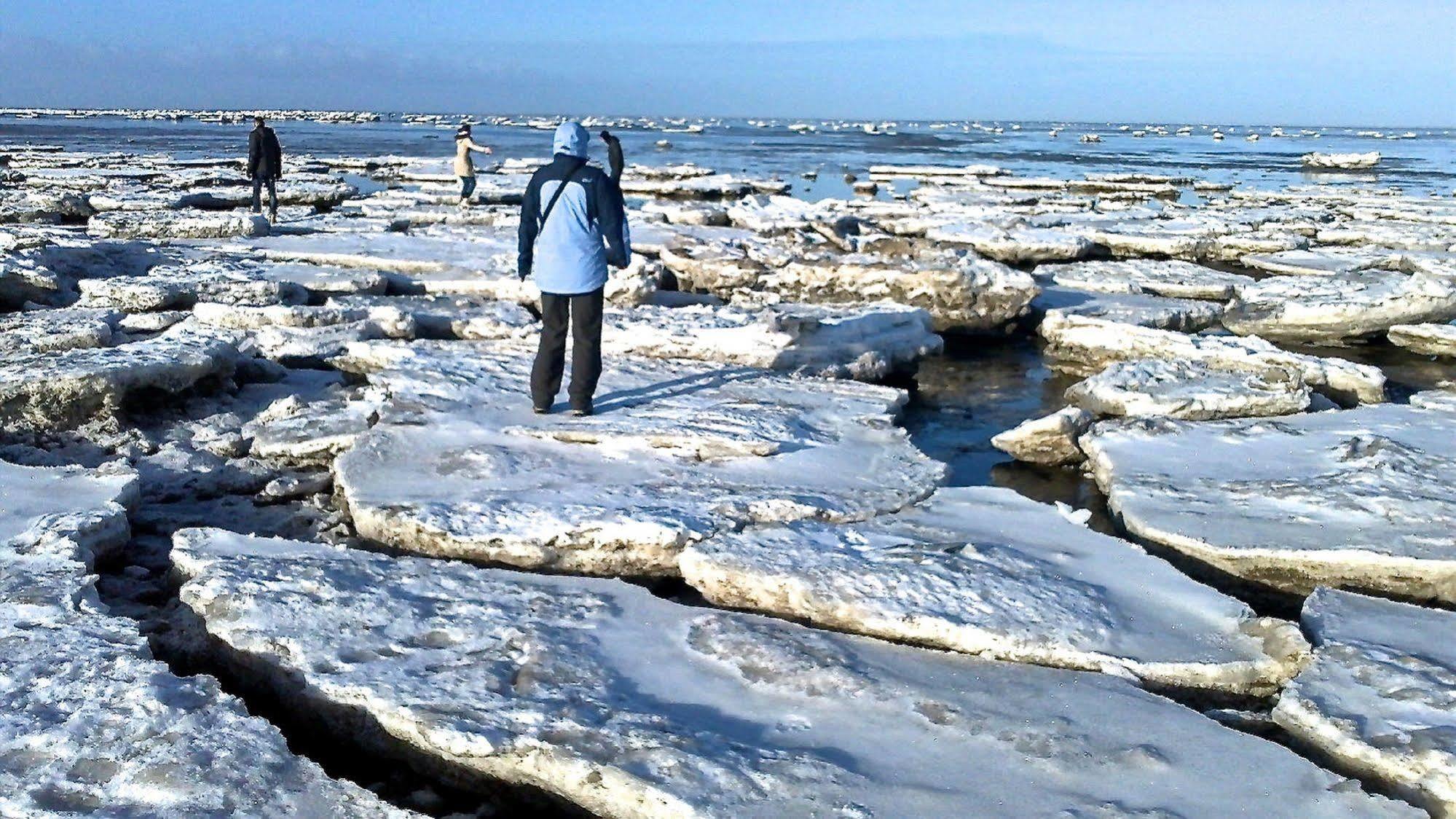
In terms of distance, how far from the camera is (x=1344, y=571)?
3.64m

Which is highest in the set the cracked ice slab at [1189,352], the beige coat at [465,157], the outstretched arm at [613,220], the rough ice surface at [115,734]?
the beige coat at [465,157]

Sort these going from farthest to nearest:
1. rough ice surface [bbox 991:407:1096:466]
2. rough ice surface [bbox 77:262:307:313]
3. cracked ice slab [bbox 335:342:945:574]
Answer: rough ice surface [bbox 77:262:307:313]
rough ice surface [bbox 991:407:1096:466]
cracked ice slab [bbox 335:342:945:574]

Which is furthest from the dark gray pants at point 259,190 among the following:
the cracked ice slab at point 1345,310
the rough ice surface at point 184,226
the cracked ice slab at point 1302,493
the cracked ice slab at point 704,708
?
the cracked ice slab at point 1302,493

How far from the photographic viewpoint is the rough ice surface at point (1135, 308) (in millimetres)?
8445

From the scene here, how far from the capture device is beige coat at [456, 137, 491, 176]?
15.1 meters

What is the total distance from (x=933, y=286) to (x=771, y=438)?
14.1 feet

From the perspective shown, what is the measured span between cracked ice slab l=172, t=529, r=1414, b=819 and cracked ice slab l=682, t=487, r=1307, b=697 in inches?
4.8

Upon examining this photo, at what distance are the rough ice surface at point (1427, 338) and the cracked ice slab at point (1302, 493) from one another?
3.44 metres

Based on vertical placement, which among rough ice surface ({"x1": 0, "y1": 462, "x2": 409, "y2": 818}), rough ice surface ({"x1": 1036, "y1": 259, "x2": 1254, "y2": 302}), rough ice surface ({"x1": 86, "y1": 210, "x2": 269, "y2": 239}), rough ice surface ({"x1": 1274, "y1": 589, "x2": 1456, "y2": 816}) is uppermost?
rough ice surface ({"x1": 86, "y1": 210, "x2": 269, "y2": 239})

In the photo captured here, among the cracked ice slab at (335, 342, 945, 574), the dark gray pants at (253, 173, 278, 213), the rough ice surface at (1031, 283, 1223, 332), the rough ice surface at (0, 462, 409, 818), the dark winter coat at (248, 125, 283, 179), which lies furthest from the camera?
the dark gray pants at (253, 173, 278, 213)

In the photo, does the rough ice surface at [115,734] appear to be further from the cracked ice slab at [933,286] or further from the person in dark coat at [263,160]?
the person in dark coat at [263,160]

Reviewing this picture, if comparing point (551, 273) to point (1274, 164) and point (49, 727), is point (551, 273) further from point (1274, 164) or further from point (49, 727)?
point (1274, 164)

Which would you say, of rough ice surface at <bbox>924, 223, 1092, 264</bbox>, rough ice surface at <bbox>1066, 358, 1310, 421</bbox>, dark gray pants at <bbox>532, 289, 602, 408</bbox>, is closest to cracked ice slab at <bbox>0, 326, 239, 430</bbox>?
dark gray pants at <bbox>532, 289, 602, 408</bbox>

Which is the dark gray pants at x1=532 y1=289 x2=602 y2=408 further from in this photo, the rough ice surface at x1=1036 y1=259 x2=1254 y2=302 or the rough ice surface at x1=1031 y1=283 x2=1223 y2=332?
the rough ice surface at x1=1036 y1=259 x2=1254 y2=302
